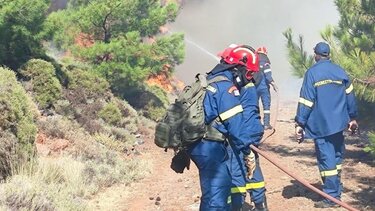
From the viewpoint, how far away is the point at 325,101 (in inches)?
241

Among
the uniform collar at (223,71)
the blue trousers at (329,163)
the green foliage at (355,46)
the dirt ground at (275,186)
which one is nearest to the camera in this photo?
the uniform collar at (223,71)

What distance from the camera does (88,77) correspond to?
1295cm

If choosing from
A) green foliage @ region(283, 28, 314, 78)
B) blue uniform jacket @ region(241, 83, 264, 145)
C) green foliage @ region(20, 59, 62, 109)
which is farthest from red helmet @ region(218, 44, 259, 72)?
green foliage @ region(20, 59, 62, 109)

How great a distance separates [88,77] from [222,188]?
8943 mm

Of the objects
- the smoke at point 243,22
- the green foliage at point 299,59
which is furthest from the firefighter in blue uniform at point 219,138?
the smoke at point 243,22

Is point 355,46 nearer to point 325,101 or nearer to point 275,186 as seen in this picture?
point 325,101

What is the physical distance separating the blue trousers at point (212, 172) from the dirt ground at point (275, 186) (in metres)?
1.99

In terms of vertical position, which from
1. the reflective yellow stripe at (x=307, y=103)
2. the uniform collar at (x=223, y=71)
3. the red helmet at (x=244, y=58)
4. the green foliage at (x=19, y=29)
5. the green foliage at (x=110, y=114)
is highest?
the green foliage at (x=19, y=29)

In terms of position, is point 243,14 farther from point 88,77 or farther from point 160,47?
point 88,77

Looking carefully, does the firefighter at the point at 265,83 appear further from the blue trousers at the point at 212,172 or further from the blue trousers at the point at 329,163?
the blue trousers at the point at 212,172

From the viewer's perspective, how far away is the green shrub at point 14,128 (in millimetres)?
6643

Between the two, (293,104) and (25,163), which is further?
(293,104)

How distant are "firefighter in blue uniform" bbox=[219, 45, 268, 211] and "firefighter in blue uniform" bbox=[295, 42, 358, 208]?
2.73 feet

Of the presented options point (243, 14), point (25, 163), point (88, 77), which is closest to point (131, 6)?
point (88, 77)
